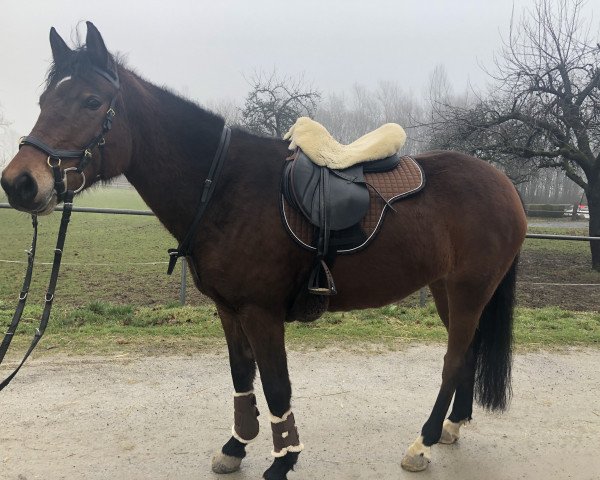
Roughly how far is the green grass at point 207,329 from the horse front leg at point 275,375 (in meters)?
2.11

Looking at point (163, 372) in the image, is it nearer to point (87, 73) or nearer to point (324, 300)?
point (324, 300)

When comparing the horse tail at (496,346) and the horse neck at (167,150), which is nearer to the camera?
the horse neck at (167,150)

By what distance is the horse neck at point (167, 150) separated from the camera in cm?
210

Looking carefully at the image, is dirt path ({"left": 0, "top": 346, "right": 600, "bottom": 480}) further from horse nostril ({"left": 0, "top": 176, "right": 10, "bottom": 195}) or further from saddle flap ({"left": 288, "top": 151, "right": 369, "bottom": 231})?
horse nostril ({"left": 0, "top": 176, "right": 10, "bottom": 195})

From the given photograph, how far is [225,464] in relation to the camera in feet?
A: 8.32

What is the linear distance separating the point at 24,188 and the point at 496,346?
2.87m

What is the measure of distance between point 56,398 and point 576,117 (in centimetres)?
1193

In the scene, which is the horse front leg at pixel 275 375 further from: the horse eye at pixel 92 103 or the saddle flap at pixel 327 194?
the horse eye at pixel 92 103

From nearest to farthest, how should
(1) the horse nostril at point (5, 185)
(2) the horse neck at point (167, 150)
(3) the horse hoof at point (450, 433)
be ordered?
(1) the horse nostril at point (5, 185), (2) the horse neck at point (167, 150), (3) the horse hoof at point (450, 433)

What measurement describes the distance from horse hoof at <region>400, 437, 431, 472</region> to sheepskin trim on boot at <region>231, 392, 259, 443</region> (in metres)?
0.92

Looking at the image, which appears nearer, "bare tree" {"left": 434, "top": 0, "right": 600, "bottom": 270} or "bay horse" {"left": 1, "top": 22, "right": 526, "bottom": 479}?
"bay horse" {"left": 1, "top": 22, "right": 526, "bottom": 479}

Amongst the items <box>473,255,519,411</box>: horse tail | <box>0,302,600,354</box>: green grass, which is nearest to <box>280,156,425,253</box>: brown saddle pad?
<box>473,255,519,411</box>: horse tail

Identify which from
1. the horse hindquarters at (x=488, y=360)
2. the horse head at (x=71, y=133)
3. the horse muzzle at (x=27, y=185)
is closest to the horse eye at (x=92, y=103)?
the horse head at (x=71, y=133)

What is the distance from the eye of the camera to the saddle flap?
2.20m
